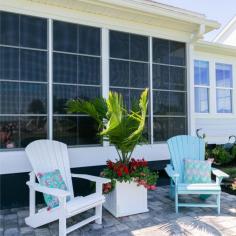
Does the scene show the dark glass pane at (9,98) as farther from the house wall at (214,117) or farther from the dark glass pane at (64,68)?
the house wall at (214,117)

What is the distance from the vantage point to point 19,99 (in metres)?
3.99

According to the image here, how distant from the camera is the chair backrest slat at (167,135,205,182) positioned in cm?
430

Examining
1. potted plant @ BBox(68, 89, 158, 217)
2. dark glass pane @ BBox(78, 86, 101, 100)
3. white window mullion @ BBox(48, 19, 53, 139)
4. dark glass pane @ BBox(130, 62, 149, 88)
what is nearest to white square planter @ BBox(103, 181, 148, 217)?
potted plant @ BBox(68, 89, 158, 217)

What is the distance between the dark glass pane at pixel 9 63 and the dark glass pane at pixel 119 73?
5.40 ft

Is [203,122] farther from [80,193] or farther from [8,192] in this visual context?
[8,192]

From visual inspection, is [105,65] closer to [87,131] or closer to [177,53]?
[87,131]

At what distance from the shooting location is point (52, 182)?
3.44 metres

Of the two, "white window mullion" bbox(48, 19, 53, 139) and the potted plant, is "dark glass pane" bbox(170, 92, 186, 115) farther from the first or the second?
"white window mullion" bbox(48, 19, 53, 139)

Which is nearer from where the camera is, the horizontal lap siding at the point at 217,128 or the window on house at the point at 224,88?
the horizontal lap siding at the point at 217,128

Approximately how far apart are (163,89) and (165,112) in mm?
473

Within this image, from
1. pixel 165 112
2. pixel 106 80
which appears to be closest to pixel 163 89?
pixel 165 112

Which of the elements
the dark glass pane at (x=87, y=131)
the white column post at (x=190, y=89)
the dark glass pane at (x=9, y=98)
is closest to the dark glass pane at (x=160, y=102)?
the white column post at (x=190, y=89)

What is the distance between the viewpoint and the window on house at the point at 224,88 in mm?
7285

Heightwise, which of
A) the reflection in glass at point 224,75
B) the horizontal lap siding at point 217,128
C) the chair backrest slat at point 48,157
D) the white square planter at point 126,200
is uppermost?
the reflection in glass at point 224,75
